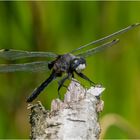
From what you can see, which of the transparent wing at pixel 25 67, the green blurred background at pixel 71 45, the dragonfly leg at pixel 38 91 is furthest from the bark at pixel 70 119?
the green blurred background at pixel 71 45

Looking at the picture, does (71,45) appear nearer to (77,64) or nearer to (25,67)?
(25,67)

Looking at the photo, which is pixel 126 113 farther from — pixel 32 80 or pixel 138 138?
pixel 32 80

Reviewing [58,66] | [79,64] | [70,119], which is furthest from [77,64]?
[70,119]

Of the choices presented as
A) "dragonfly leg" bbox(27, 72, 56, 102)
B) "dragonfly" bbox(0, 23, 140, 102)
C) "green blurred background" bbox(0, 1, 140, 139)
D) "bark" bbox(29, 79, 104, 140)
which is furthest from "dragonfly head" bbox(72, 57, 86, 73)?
"green blurred background" bbox(0, 1, 140, 139)

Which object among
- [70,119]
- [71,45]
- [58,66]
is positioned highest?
[71,45]

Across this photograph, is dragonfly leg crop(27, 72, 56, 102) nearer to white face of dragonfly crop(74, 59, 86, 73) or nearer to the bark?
white face of dragonfly crop(74, 59, 86, 73)

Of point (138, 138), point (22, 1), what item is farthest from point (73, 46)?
point (138, 138)

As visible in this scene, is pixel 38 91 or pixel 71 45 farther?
pixel 71 45
